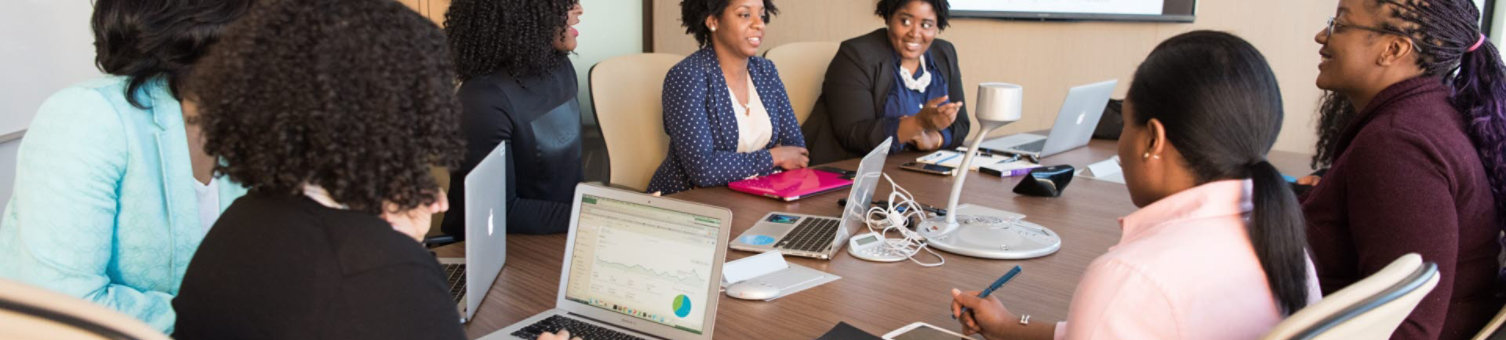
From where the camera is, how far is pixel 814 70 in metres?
3.76

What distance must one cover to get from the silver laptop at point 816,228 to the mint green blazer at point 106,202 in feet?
2.97

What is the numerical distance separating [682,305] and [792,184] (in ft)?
3.34

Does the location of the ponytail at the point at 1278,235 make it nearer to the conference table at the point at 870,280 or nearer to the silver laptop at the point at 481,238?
the conference table at the point at 870,280

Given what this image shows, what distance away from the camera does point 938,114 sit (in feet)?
9.18

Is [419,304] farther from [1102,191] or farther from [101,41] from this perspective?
[1102,191]

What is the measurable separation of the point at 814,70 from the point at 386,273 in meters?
2.90

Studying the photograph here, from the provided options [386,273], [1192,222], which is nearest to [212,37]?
[386,273]

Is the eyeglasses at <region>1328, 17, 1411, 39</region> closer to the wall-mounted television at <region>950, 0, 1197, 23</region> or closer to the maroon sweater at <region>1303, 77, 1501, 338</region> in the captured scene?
the maroon sweater at <region>1303, 77, 1501, 338</region>

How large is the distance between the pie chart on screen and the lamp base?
0.67m

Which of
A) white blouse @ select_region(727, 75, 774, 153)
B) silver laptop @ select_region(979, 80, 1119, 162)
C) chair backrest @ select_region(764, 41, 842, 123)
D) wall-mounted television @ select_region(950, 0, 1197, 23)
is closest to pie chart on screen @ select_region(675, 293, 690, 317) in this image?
white blouse @ select_region(727, 75, 774, 153)

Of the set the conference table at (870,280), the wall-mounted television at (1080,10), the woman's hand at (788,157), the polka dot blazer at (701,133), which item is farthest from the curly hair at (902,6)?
the conference table at (870,280)

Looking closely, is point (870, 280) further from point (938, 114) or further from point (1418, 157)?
point (938, 114)

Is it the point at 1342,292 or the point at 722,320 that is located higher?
the point at 1342,292

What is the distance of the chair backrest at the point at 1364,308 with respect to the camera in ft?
3.16
